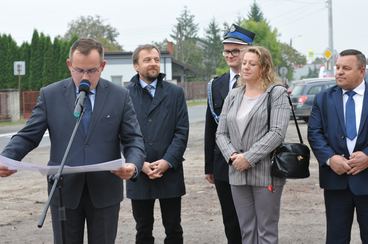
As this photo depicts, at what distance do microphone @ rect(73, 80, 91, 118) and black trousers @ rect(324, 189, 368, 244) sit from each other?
2.41 metres

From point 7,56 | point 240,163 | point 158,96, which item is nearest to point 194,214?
point 158,96

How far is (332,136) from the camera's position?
486cm

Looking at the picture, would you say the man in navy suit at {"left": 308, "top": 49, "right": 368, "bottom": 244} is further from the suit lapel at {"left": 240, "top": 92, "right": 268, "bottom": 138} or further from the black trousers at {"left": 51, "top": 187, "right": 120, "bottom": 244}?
the black trousers at {"left": 51, "top": 187, "right": 120, "bottom": 244}

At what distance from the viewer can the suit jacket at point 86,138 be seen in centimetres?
382

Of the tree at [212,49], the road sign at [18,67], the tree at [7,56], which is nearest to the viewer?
the road sign at [18,67]

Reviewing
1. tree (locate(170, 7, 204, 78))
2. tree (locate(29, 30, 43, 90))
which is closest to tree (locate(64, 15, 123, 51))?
tree (locate(170, 7, 204, 78))

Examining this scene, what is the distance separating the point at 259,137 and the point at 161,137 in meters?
1.07

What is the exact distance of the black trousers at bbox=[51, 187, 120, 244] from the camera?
3891 mm

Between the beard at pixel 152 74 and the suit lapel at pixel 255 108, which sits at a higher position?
the beard at pixel 152 74

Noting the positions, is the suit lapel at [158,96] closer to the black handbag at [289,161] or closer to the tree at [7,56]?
the black handbag at [289,161]

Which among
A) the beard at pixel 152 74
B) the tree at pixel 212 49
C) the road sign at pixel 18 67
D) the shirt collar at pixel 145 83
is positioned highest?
the tree at pixel 212 49

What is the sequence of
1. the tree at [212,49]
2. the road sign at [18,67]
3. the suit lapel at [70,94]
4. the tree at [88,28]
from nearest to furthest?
the suit lapel at [70,94] → the road sign at [18,67] → the tree at [88,28] → the tree at [212,49]

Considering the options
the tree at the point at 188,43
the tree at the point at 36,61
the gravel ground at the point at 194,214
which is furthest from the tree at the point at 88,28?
the gravel ground at the point at 194,214

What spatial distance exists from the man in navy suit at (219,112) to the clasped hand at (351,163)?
1.03 metres
